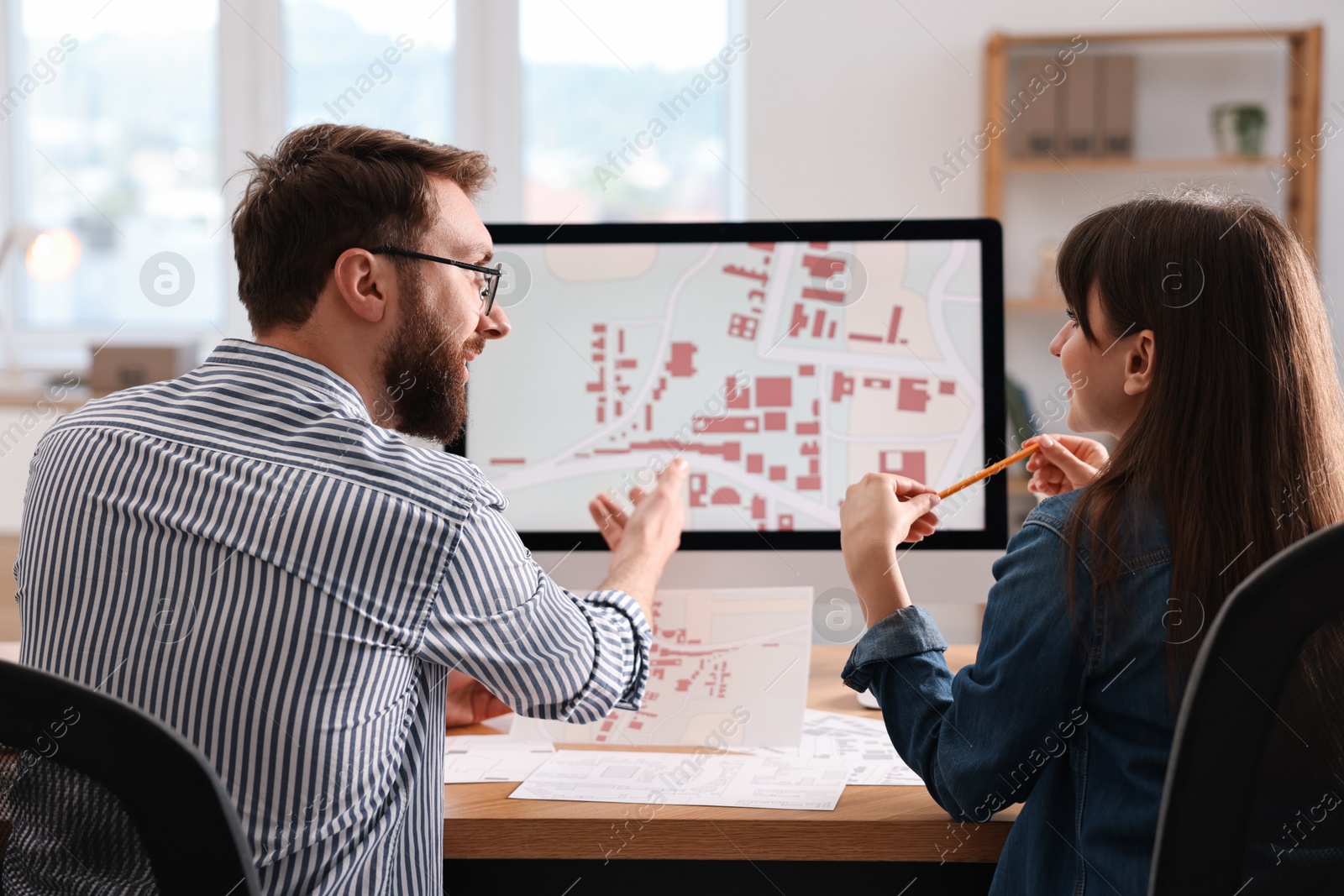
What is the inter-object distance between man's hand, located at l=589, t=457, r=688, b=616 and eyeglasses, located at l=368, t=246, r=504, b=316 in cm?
25

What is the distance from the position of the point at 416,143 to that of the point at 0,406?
7.40 ft

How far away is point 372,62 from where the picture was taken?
12.7ft

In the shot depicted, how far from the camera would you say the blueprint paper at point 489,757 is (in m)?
0.98

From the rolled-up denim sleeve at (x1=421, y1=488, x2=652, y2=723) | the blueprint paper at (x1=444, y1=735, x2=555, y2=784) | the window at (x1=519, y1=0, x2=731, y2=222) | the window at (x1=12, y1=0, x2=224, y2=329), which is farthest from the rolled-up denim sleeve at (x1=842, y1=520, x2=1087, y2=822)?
the window at (x1=12, y1=0, x2=224, y2=329)

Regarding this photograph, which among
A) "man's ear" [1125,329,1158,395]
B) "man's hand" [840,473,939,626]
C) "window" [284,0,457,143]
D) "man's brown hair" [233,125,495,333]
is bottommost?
"man's hand" [840,473,939,626]

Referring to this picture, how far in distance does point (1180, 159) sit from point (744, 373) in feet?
9.69

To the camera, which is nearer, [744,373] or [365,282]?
[365,282]

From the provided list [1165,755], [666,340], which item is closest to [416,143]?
[666,340]

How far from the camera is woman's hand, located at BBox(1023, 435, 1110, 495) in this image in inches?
43.9

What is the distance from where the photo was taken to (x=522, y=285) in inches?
47.8

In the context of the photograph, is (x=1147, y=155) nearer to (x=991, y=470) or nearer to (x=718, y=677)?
(x=991, y=470)

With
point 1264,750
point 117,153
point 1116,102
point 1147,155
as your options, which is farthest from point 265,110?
point 1264,750

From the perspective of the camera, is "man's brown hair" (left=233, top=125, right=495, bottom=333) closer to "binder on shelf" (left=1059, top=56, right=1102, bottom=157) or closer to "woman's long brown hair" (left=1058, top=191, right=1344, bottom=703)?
"woman's long brown hair" (left=1058, top=191, right=1344, bottom=703)

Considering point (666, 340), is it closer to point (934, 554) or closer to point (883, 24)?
point (934, 554)
